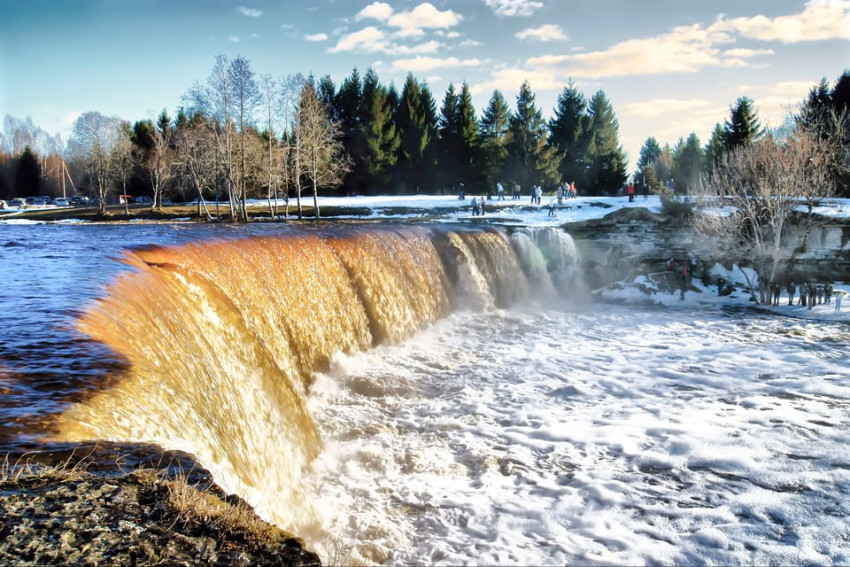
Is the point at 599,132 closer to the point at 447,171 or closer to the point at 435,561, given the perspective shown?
the point at 447,171

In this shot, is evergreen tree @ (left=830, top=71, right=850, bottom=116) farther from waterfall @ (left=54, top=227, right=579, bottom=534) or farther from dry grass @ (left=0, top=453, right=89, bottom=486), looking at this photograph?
dry grass @ (left=0, top=453, right=89, bottom=486)

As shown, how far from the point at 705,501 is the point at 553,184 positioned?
40.2 meters

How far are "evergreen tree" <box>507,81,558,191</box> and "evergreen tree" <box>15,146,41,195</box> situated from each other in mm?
54291

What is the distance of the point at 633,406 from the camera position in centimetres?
967

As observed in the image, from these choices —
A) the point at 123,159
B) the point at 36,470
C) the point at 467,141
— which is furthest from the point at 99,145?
the point at 36,470

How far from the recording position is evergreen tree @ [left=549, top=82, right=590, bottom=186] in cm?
4644

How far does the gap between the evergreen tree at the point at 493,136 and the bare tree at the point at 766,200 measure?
2273 centimetres

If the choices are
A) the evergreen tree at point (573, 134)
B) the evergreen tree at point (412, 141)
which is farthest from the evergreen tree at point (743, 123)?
the evergreen tree at point (412, 141)

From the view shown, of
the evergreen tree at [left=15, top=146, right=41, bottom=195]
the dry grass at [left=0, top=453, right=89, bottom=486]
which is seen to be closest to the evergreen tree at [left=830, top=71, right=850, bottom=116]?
the dry grass at [left=0, top=453, right=89, bottom=486]

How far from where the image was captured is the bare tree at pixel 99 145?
135 ft

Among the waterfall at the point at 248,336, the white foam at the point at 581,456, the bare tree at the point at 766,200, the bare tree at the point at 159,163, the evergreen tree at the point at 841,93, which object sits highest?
the evergreen tree at the point at 841,93

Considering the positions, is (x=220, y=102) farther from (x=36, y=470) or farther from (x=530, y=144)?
(x=36, y=470)

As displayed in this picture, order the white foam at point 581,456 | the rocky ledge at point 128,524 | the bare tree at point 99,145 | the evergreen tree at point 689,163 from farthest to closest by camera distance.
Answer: the evergreen tree at point 689,163 < the bare tree at point 99,145 < the white foam at point 581,456 < the rocky ledge at point 128,524

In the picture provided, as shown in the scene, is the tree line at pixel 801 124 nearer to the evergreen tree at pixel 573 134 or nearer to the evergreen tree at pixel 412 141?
the evergreen tree at pixel 573 134
